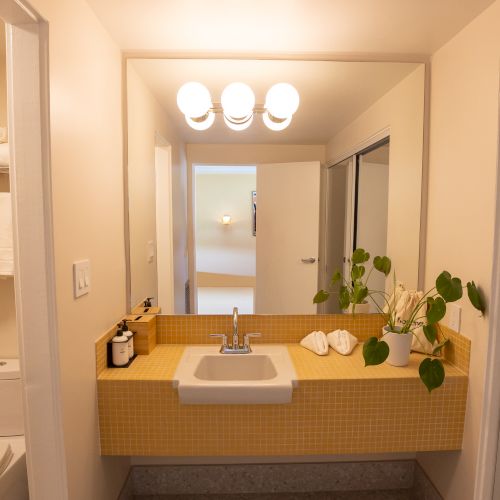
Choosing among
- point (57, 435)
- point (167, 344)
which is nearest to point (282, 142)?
point (167, 344)

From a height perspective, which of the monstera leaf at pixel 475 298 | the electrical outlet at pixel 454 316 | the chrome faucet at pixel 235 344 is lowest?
the chrome faucet at pixel 235 344

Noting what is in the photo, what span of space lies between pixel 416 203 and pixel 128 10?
1560 mm

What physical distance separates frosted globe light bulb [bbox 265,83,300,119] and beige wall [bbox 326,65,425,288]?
338 millimetres

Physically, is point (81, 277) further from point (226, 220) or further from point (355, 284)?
point (355, 284)

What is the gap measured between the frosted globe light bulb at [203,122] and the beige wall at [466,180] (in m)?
1.10

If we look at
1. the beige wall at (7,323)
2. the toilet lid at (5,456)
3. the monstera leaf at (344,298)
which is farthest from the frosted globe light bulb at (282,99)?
the toilet lid at (5,456)

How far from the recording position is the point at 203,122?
1.85 m

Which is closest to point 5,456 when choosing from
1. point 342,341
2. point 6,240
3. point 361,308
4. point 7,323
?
point 7,323

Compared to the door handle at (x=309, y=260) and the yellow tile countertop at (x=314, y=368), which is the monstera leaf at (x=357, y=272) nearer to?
the door handle at (x=309, y=260)

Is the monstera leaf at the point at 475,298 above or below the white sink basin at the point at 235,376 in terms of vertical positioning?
above

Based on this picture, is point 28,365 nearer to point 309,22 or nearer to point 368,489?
point 309,22

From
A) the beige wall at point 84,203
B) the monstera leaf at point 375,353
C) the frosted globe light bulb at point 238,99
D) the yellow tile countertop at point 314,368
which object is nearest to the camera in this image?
the beige wall at point 84,203

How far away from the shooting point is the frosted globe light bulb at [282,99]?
1.73 metres

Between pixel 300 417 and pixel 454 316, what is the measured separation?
2.65ft
